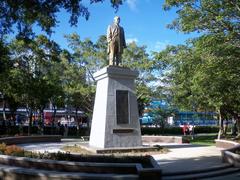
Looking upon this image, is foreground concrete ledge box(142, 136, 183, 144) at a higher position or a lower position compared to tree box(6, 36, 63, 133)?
lower

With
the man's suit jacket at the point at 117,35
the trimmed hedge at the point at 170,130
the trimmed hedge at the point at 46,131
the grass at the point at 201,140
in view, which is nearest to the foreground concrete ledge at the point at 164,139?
the grass at the point at 201,140

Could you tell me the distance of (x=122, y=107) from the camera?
18781 millimetres

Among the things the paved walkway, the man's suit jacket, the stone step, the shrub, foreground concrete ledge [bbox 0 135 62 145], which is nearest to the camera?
the stone step

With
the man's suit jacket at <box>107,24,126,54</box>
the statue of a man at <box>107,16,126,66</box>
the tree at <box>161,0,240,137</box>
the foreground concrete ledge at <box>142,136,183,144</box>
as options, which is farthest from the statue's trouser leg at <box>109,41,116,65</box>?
the foreground concrete ledge at <box>142,136,183,144</box>

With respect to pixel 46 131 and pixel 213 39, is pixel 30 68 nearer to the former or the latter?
pixel 46 131

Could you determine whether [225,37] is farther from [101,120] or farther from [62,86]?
[62,86]

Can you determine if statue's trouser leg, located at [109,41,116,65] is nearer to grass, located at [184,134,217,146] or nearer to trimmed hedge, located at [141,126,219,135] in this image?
grass, located at [184,134,217,146]

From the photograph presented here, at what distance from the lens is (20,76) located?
3306 centimetres

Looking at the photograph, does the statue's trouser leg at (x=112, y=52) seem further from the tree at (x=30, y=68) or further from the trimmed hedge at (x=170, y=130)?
the trimmed hedge at (x=170, y=130)

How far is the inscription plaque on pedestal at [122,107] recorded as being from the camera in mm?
18622

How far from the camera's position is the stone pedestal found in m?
18.2

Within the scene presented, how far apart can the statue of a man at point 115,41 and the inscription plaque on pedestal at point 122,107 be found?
188cm

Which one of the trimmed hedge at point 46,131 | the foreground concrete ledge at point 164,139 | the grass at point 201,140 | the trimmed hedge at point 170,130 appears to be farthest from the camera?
the trimmed hedge at point 170,130

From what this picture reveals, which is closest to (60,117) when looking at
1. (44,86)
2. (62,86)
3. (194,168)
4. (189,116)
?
(189,116)
